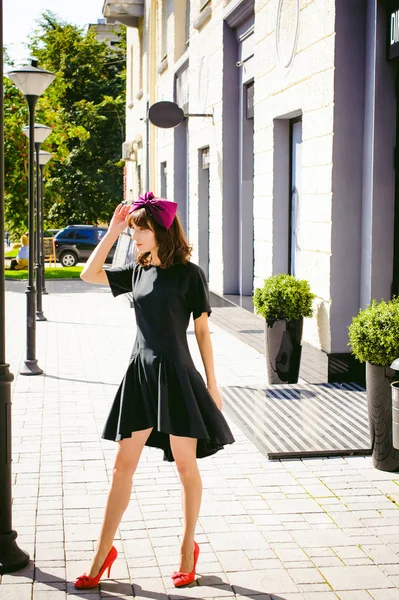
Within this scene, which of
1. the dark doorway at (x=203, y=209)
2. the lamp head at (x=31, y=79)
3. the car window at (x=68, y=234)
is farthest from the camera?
the car window at (x=68, y=234)

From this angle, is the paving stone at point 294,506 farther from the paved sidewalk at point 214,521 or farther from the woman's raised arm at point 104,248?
the woman's raised arm at point 104,248

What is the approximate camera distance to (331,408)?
8.41 meters

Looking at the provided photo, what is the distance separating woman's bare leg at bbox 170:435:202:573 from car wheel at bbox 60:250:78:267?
108 ft

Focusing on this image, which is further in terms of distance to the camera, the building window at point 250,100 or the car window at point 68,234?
the car window at point 68,234

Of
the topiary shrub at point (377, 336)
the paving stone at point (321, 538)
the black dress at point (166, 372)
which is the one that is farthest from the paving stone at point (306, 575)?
the topiary shrub at point (377, 336)

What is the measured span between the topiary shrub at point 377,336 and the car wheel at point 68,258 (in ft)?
101

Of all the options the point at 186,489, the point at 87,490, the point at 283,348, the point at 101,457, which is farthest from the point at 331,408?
the point at 186,489

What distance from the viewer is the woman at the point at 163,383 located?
4438 mm

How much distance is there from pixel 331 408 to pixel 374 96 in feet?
10.3

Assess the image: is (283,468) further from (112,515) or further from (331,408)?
(112,515)

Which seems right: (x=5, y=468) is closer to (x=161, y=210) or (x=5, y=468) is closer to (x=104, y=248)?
(x=104, y=248)

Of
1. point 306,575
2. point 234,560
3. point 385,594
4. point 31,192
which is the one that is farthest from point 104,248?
point 31,192

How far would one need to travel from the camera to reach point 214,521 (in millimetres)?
5480

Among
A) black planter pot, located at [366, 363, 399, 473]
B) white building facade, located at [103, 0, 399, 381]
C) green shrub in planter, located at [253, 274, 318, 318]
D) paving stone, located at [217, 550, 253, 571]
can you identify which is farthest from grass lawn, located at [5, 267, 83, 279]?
paving stone, located at [217, 550, 253, 571]
